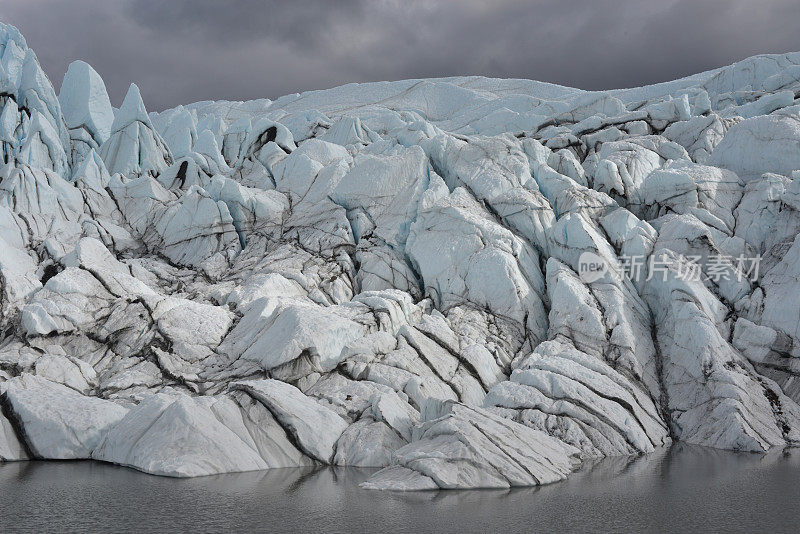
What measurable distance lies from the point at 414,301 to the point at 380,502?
18.6m

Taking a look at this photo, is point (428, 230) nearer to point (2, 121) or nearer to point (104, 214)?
point (104, 214)

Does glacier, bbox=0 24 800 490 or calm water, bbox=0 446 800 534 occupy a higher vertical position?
glacier, bbox=0 24 800 490

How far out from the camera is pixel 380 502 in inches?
737

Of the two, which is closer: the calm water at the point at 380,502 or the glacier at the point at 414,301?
the calm water at the point at 380,502

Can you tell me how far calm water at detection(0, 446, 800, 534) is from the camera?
16.1 metres

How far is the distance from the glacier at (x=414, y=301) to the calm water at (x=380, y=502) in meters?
1.50

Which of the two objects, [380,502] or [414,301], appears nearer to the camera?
[380,502]

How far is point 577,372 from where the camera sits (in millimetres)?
28547

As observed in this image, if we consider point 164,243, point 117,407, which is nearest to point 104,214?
point 164,243

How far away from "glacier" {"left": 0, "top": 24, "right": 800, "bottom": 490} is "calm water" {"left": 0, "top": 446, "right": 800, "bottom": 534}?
1.50 m

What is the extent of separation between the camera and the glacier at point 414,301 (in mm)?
24391

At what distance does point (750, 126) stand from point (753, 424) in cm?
2187

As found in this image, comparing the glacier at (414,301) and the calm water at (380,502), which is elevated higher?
the glacier at (414,301)

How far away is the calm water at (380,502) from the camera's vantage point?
16125 mm
